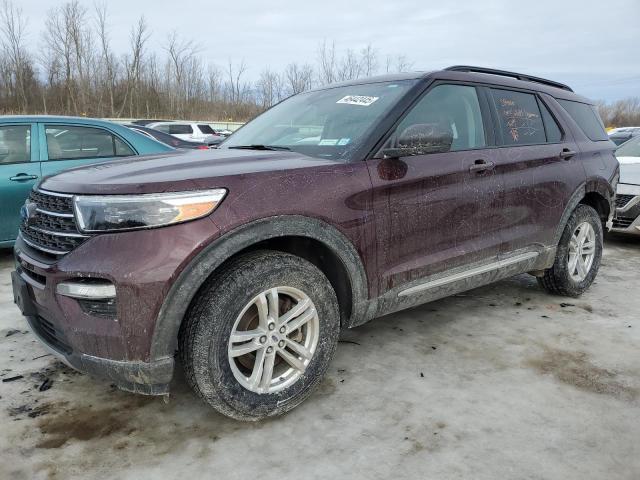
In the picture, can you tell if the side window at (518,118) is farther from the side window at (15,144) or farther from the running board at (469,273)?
the side window at (15,144)

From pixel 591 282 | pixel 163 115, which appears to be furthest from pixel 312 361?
pixel 163 115

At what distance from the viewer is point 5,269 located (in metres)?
4.93

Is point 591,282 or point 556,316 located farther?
point 591,282

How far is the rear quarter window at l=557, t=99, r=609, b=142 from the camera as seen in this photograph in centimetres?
422

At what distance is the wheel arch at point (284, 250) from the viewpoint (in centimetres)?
209

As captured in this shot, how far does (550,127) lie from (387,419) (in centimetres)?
270

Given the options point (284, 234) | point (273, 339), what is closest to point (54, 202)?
point (284, 234)

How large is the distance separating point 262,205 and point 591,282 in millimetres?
3416

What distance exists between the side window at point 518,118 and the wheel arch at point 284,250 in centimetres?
161

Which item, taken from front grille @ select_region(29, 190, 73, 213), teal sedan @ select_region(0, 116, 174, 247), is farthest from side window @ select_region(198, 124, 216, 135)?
front grille @ select_region(29, 190, 73, 213)

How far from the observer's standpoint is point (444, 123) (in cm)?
318

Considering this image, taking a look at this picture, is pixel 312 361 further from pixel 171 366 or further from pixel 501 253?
pixel 501 253

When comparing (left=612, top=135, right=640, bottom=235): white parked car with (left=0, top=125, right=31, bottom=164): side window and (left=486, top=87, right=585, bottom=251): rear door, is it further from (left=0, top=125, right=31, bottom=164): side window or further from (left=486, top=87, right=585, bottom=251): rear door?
(left=0, top=125, right=31, bottom=164): side window

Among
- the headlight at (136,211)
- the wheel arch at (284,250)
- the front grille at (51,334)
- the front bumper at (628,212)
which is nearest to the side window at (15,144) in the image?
the front grille at (51,334)
